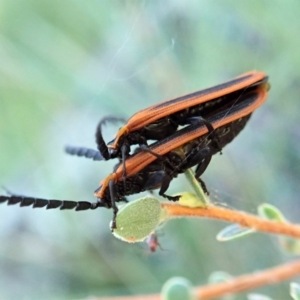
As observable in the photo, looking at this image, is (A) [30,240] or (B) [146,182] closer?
(B) [146,182]

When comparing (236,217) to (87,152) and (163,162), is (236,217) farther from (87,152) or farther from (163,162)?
(87,152)

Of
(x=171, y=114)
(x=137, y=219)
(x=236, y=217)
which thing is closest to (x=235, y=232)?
(x=236, y=217)

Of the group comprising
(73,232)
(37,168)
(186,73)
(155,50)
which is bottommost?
(73,232)

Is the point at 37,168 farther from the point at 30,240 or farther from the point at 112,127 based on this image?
the point at 112,127

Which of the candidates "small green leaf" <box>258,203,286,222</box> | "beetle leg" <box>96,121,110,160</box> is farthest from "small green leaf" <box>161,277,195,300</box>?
"beetle leg" <box>96,121,110,160</box>

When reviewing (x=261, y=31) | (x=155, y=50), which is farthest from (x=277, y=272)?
(x=155, y=50)

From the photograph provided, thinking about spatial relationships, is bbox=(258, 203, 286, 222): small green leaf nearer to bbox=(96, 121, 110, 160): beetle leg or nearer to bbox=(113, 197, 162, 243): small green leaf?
bbox=(113, 197, 162, 243): small green leaf
